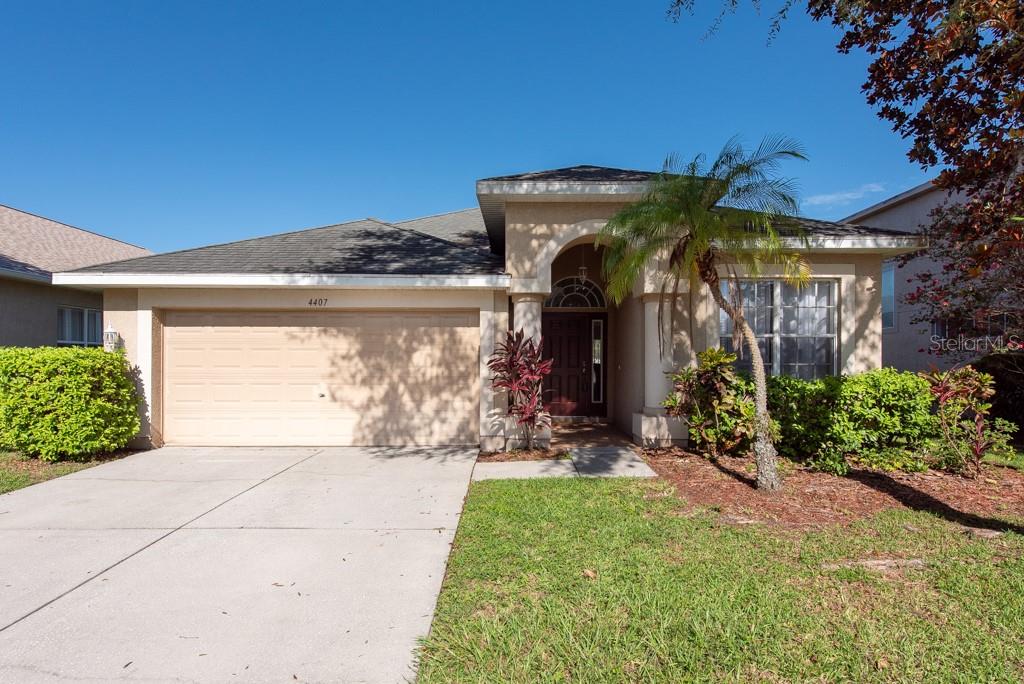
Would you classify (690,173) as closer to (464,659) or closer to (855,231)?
(855,231)

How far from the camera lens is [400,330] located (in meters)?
9.12

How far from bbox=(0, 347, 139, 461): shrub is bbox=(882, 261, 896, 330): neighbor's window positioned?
17.3 metres

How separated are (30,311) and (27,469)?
5.02 meters

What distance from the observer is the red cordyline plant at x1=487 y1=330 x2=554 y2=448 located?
821 cm

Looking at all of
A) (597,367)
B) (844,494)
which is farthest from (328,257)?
(844,494)

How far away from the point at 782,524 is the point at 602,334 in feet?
22.8

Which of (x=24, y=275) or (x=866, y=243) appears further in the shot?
(x=24, y=275)

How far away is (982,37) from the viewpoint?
16.3 feet

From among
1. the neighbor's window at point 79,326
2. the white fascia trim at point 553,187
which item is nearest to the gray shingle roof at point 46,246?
the neighbor's window at point 79,326

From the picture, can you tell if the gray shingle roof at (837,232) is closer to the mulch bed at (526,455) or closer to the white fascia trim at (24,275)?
the mulch bed at (526,455)

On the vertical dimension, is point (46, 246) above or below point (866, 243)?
above

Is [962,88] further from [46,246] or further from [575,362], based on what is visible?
[46,246]

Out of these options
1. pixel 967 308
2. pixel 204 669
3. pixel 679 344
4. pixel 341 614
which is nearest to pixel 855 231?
pixel 967 308

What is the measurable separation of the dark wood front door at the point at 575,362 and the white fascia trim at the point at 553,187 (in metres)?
3.79
